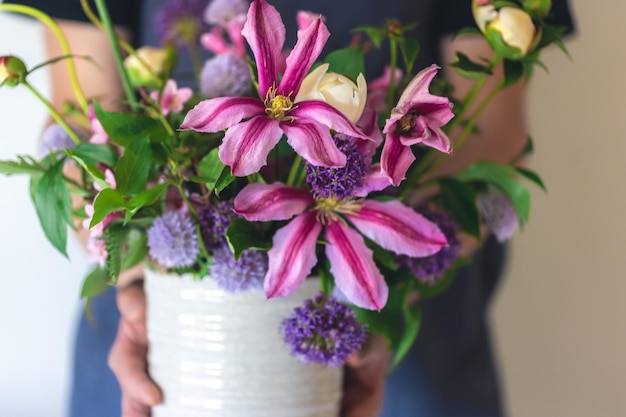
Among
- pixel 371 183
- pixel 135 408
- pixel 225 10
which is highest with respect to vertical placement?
pixel 225 10

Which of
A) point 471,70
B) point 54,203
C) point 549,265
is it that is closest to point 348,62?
point 471,70

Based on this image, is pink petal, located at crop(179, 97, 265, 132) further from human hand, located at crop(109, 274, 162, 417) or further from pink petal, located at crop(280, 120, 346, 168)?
human hand, located at crop(109, 274, 162, 417)

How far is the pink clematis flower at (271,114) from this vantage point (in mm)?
279

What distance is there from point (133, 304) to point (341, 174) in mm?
199

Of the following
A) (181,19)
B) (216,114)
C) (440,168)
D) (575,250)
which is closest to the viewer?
(216,114)

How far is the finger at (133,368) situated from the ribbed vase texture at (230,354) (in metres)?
0.02

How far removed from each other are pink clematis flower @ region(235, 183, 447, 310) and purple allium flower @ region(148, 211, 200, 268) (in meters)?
0.05

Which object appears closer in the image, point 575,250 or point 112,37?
point 112,37

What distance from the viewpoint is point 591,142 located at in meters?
0.84

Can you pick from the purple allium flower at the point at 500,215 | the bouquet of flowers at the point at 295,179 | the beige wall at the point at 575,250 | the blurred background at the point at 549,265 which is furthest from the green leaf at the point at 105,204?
the beige wall at the point at 575,250

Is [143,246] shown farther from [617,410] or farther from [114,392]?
[617,410]

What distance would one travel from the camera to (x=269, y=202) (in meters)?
0.31

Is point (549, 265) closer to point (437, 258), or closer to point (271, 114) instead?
point (437, 258)

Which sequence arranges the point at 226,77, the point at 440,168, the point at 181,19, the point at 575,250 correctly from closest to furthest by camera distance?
the point at 226,77, the point at 181,19, the point at 440,168, the point at 575,250
